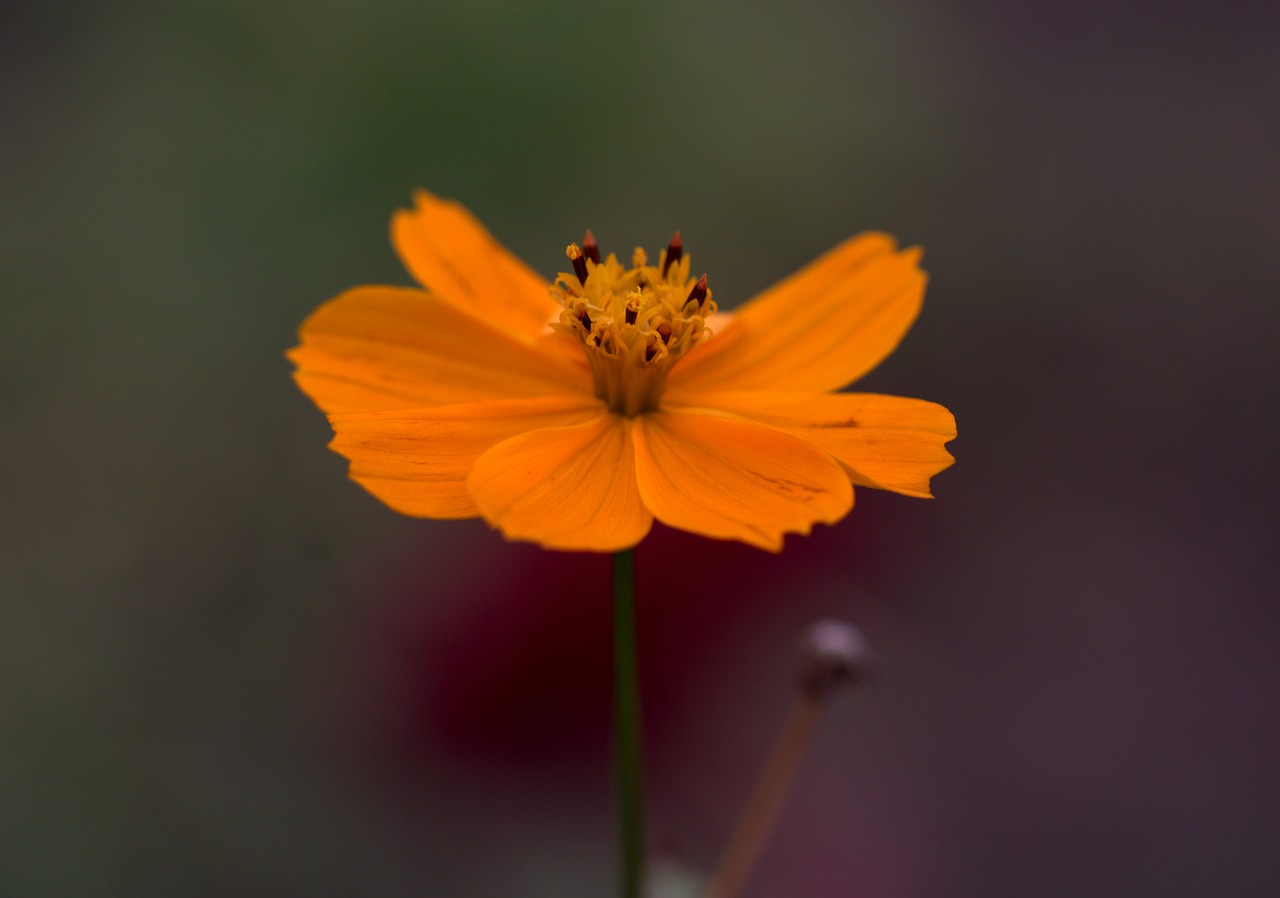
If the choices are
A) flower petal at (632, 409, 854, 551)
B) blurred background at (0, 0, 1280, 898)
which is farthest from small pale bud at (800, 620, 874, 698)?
blurred background at (0, 0, 1280, 898)

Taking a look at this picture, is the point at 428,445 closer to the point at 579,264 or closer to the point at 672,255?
the point at 579,264

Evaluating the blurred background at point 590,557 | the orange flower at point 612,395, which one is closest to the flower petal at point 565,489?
the orange flower at point 612,395

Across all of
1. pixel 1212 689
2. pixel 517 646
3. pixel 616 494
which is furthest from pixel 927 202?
pixel 616 494

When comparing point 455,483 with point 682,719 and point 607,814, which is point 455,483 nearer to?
point 607,814

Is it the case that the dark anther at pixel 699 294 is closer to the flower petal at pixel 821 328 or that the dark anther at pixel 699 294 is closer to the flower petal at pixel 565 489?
the flower petal at pixel 821 328

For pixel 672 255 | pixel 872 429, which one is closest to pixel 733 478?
→ pixel 872 429

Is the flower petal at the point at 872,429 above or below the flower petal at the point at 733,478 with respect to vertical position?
above
